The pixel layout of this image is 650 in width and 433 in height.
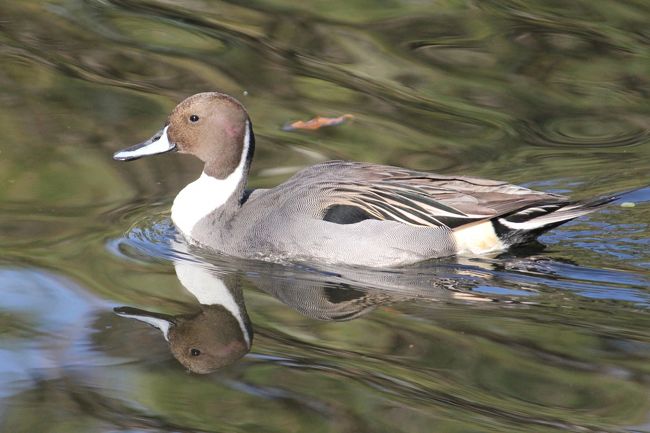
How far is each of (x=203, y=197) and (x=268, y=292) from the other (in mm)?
1075

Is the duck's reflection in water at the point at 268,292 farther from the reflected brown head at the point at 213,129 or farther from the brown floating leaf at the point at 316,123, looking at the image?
the brown floating leaf at the point at 316,123

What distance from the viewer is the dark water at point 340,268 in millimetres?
4668

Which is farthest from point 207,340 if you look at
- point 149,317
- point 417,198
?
point 417,198

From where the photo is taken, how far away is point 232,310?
5.63m

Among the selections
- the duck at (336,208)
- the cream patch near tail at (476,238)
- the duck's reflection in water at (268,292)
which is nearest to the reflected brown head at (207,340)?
the duck's reflection in water at (268,292)

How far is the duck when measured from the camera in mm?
6418

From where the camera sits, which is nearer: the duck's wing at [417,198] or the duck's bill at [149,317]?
the duck's bill at [149,317]

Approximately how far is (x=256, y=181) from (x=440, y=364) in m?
2.86

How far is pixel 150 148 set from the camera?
22.5 feet

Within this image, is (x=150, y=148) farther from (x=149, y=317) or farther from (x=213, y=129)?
(x=149, y=317)

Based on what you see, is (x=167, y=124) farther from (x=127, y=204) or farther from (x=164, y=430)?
(x=164, y=430)

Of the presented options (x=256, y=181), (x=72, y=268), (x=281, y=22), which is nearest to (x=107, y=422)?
(x=72, y=268)

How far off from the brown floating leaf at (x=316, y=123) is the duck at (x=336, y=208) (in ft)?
4.12

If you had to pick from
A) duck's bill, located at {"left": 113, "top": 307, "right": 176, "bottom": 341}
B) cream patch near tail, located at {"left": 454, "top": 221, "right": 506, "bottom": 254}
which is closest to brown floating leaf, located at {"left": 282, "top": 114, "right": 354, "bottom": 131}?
cream patch near tail, located at {"left": 454, "top": 221, "right": 506, "bottom": 254}
